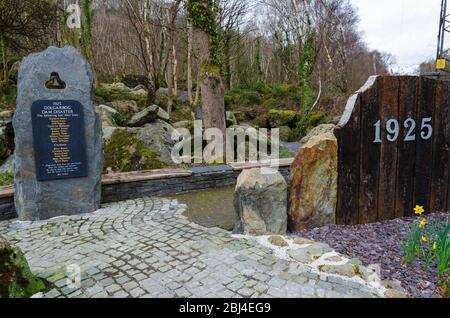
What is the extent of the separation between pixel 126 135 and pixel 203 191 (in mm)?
2371

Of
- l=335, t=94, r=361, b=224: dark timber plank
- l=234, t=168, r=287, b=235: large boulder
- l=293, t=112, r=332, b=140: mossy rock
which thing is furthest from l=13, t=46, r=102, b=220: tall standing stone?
l=293, t=112, r=332, b=140: mossy rock

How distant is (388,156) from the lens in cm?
389

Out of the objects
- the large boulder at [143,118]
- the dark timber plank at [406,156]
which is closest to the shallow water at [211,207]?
the dark timber plank at [406,156]

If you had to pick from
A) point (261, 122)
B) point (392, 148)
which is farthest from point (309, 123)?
point (392, 148)

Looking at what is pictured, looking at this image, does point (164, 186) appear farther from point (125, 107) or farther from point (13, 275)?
point (125, 107)

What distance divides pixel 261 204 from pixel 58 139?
3.01 m

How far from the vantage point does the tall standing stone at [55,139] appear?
4.24m

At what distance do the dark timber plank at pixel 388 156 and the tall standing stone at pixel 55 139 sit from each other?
3.98 metres

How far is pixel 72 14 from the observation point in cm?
1370

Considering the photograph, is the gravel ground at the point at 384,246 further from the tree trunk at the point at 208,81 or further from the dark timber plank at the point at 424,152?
the tree trunk at the point at 208,81

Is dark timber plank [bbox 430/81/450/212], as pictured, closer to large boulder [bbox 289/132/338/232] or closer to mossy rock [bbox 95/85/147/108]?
large boulder [bbox 289/132/338/232]

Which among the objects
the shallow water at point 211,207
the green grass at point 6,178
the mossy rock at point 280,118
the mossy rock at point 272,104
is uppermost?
the mossy rock at point 272,104
